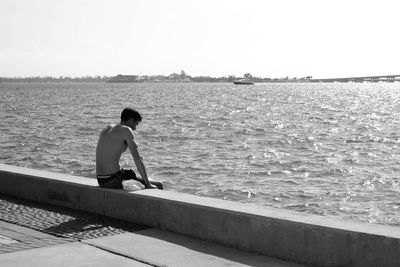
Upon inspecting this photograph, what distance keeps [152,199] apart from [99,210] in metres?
0.97

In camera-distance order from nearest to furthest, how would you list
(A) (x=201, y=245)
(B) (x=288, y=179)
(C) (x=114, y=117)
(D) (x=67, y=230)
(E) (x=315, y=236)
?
(E) (x=315, y=236) → (A) (x=201, y=245) → (D) (x=67, y=230) → (B) (x=288, y=179) → (C) (x=114, y=117)

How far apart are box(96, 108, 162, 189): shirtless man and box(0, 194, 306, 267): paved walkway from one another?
1.60 feet

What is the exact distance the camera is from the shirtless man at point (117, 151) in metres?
7.46

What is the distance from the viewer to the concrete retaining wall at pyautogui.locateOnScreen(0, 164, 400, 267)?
521 centimetres

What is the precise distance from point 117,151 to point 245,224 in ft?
7.25

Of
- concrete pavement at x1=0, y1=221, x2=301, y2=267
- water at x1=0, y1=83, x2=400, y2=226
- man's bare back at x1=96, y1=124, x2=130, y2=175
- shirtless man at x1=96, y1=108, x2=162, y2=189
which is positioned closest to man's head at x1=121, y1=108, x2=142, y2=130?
shirtless man at x1=96, y1=108, x2=162, y2=189

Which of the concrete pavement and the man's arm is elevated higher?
the man's arm

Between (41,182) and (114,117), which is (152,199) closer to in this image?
(41,182)

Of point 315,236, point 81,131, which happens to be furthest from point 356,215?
point 81,131

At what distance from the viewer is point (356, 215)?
47.5 ft

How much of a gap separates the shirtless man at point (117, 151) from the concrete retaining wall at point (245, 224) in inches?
7.5

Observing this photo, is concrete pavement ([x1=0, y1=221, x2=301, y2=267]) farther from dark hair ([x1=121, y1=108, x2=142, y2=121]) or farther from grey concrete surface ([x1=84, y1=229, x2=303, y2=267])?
dark hair ([x1=121, y1=108, x2=142, y2=121])

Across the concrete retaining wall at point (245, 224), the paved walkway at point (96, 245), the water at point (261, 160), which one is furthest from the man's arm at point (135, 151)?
the water at point (261, 160)

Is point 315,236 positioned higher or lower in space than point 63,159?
higher
